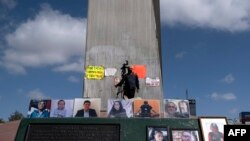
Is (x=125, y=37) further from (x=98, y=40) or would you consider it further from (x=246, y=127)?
(x=246, y=127)

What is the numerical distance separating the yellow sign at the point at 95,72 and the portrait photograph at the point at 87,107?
22.7 feet

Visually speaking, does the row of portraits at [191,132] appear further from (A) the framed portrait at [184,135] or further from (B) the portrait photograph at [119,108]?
(B) the portrait photograph at [119,108]

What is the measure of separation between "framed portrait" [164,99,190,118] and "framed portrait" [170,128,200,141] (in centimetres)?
261

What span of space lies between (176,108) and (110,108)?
117cm

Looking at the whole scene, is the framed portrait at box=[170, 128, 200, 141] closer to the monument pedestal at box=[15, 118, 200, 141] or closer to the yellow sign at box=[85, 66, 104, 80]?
the monument pedestal at box=[15, 118, 200, 141]

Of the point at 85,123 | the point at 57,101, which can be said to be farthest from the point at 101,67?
the point at 85,123

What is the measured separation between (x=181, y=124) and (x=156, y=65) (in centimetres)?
1054

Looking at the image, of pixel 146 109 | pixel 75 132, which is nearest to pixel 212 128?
pixel 75 132

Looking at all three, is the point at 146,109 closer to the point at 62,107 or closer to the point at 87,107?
the point at 87,107

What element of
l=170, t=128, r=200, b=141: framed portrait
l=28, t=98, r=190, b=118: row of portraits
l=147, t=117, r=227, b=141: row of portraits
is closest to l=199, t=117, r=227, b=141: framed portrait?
l=147, t=117, r=227, b=141: row of portraits

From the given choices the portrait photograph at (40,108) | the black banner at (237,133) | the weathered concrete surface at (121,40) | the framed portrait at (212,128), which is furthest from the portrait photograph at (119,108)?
the weathered concrete surface at (121,40)

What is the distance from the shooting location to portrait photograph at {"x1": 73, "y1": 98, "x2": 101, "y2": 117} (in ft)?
21.8

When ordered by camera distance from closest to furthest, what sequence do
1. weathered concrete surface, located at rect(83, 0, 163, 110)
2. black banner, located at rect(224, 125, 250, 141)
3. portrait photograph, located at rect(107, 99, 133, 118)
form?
1. black banner, located at rect(224, 125, 250, 141)
2. portrait photograph, located at rect(107, 99, 133, 118)
3. weathered concrete surface, located at rect(83, 0, 163, 110)

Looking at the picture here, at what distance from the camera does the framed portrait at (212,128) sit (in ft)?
12.3
